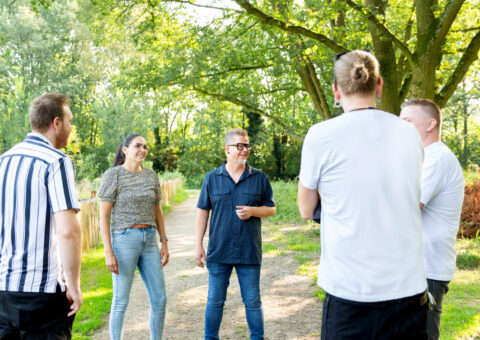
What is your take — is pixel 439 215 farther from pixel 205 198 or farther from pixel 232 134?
pixel 205 198

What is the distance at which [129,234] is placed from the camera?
429 centimetres

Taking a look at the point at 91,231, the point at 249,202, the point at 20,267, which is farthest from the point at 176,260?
the point at 20,267

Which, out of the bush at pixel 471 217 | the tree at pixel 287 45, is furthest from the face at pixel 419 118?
the bush at pixel 471 217

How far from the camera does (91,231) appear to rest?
34.4ft

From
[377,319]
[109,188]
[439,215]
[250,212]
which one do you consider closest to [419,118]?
[439,215]

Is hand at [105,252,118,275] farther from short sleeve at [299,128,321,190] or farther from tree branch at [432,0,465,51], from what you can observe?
tree branch at [432,0,465,51]

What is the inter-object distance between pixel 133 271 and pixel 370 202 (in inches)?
115

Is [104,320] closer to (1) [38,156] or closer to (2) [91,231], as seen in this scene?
(1) [38,156]

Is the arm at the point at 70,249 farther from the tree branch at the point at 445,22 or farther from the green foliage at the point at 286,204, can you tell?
the green foliage at the point at 286,204

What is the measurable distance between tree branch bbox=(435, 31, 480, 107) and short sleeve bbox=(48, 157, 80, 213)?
7787 mm

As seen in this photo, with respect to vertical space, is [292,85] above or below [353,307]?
above

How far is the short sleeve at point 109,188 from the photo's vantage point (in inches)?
170

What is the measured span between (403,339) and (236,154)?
8.39 feet

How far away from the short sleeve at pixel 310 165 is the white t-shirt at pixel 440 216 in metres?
1.01
